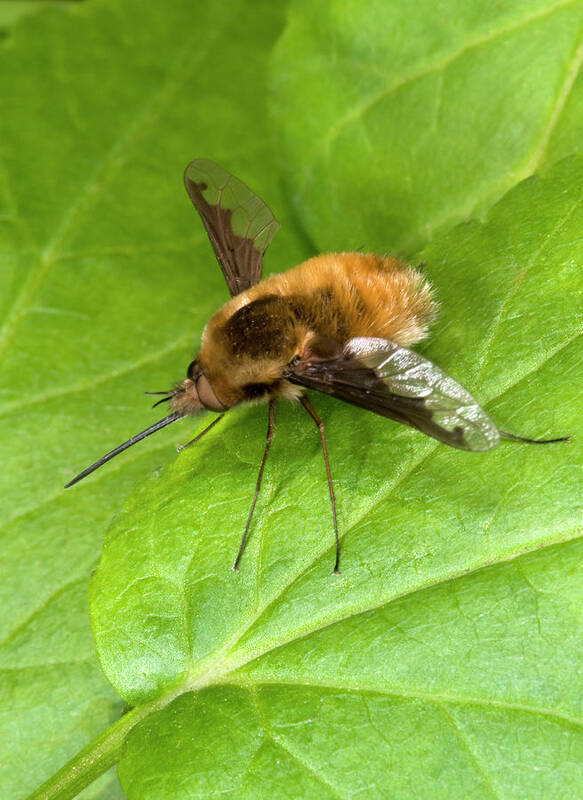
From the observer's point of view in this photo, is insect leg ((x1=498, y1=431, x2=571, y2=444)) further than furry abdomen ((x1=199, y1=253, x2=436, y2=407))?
No

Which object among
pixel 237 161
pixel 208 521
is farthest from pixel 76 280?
pixel 208 521

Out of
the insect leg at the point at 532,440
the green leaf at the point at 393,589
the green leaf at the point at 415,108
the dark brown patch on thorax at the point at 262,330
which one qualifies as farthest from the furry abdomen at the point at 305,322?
the green leaf at the point at 415,108

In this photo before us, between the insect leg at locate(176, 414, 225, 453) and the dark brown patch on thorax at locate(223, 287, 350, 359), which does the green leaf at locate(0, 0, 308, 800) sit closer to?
the insect leg at locate(176, 414, 225, 453)

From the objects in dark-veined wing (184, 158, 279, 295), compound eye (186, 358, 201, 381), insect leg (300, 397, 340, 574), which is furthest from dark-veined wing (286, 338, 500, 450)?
dark-veined wing (184, 158, 279, 295)

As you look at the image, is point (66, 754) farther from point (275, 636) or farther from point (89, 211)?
point (89, 211)

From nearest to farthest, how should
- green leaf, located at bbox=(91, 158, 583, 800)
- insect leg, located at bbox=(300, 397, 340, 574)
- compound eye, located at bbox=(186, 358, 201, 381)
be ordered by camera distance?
1. green leaf, located at bbox=(91, 158, 583, 800)
2. insect leg, located at bbox=(300, 397, 340, 574)
3. compound eye, located at bbox=(186, 358, 201, 381)

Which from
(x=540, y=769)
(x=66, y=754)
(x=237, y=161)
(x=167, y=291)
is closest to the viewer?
(x=540, y=769)

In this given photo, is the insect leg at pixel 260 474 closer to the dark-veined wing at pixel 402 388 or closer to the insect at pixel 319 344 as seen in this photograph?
the insect at pixel 319 344

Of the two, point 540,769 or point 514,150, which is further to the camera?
point 514,150
